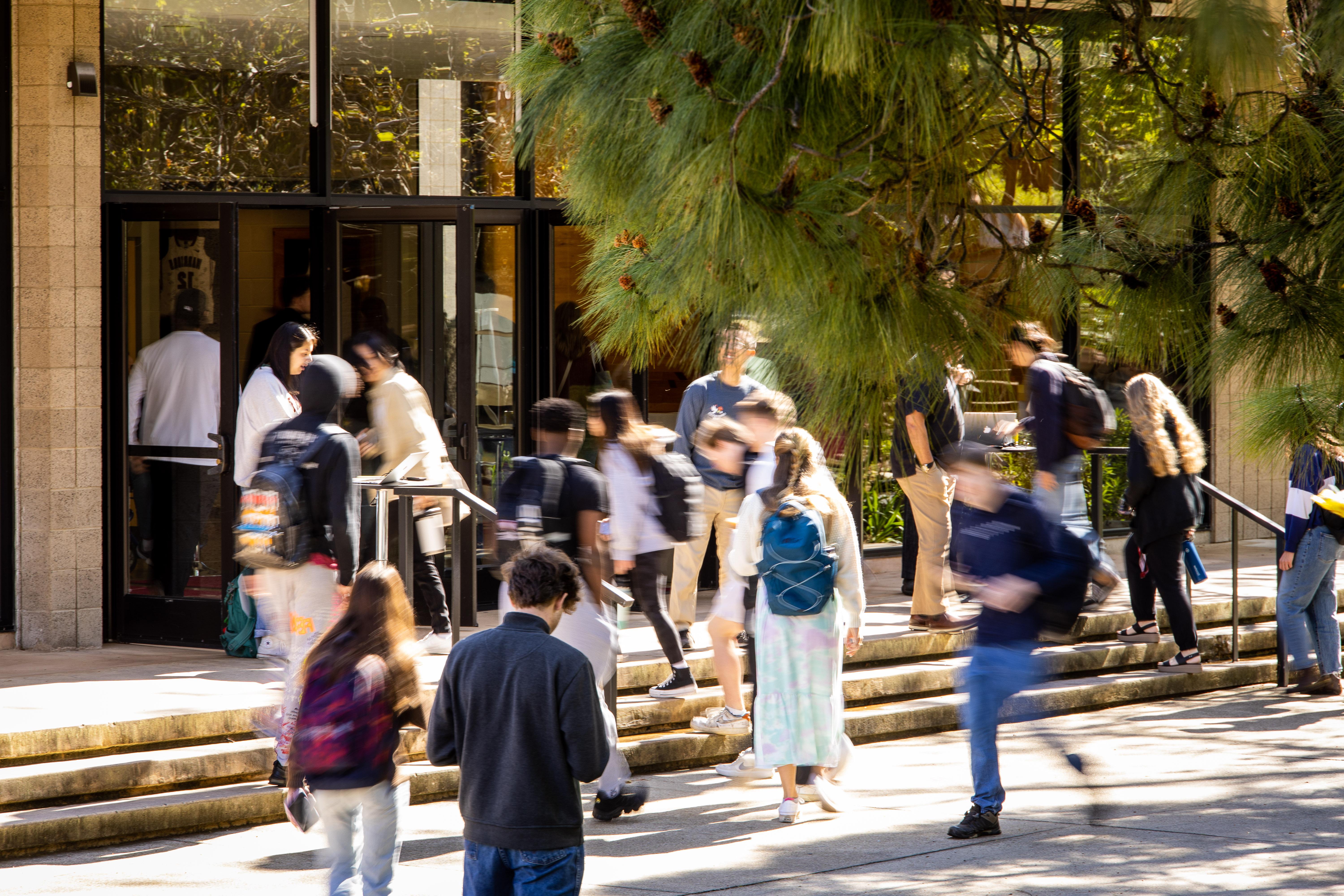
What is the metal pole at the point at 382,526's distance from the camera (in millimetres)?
7137

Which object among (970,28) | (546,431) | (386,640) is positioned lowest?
(386,640)

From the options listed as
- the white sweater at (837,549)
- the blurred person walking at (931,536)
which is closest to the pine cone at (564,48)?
the white sweater at (837,549)

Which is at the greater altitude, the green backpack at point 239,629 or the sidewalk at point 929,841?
the green backpack at point 239,629

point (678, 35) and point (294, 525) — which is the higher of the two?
point (678, 35)

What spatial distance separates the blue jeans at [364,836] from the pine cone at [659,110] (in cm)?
222

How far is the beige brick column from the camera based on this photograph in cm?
821

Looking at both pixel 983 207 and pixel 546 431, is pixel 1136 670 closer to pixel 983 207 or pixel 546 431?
pixel 546 431

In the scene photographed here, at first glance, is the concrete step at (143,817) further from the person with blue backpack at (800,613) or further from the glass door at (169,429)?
the glass door at (169,429)

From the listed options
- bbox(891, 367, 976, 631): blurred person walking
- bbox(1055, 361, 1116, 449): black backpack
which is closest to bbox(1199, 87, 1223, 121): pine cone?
bbox(1055, 361, 1116, 449): black backpack

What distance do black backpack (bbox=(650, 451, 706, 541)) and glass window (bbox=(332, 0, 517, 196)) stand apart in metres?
3.08

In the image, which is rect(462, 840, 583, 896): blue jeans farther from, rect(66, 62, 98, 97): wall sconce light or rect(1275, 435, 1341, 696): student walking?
rect(66, 62, 98, 97): wall sconce light

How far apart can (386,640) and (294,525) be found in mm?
1681

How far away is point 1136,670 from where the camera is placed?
29.8 feet

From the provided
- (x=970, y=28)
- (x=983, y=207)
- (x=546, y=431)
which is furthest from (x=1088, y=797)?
(x=970, y=28)
